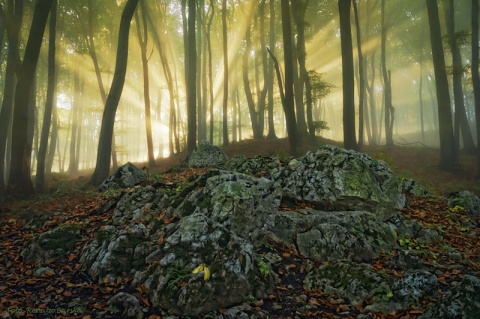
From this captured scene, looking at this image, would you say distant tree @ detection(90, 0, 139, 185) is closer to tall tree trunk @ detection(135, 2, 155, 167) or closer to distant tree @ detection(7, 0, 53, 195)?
distant tree @ detection(7, 0, 53, 195)

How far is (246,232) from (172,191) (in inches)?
102

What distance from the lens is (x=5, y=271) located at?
15.0ft

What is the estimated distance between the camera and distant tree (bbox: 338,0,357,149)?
502 inches

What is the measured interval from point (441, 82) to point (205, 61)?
18949 mm

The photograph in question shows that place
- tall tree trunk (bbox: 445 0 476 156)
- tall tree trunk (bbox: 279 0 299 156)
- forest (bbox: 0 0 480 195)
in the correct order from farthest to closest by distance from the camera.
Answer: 1. tall tree trunk (bbox: 445 0 476 156)
2. tall tree trunk (bbox: 279 0 299 156)
3. forest (bbox: 0 0 480 195)

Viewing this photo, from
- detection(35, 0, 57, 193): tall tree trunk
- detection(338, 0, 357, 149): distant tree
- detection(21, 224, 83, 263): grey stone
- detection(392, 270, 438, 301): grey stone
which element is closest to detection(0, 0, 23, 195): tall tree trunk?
detection(35, 0, 57, 193): tall tree trunk

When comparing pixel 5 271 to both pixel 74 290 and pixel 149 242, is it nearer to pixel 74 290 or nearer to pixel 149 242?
pixel 74 290

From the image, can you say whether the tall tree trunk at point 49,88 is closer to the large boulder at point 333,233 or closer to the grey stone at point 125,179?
the grey stone at point 125,179

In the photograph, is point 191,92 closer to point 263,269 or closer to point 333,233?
point 333,233

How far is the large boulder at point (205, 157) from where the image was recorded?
488 inches

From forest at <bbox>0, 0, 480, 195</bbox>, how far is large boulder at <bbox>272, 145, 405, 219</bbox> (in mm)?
5770

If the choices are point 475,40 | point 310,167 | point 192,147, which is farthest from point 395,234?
point 475,40

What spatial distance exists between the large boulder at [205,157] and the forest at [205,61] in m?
2.15

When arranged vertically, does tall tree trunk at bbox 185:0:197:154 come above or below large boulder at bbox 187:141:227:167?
above
